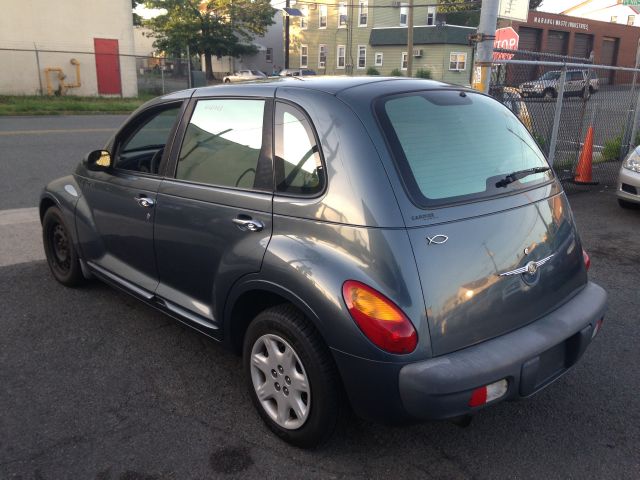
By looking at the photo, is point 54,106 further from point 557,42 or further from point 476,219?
point 557,42

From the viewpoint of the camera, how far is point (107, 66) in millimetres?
25984

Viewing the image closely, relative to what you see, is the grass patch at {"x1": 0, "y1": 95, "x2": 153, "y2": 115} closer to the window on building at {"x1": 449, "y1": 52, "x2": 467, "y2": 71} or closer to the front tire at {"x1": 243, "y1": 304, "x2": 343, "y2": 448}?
the front tire at {"x1": 243, "y1": 304, "x2": 343, "y2": 448}

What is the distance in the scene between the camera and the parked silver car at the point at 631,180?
22.8 ft

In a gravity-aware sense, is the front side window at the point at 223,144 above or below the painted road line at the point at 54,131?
above

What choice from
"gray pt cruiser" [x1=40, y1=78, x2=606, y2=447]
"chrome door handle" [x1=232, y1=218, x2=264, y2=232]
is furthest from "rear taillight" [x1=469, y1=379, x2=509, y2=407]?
"chrome door handle" [x1=232, y1=218, x2=264, y2=232]

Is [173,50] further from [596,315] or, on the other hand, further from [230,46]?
[596,315]

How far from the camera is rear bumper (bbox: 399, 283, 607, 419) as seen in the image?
2301 mm

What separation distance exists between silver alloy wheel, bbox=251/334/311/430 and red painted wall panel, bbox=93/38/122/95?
2603 cm

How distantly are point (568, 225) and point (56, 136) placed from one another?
1311cm

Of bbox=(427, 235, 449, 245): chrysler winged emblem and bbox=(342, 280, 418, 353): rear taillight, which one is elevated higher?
bbox=(427, 235, 449, 245): chrysler winged emblem

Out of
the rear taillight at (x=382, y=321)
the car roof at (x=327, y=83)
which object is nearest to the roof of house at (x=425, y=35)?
the car roof at (x=327, y=83)

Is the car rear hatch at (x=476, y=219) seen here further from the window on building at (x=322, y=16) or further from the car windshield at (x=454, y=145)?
the window on building at (x=322, y=16)

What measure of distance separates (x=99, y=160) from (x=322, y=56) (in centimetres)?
4671

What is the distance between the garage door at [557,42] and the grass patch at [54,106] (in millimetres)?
34831
